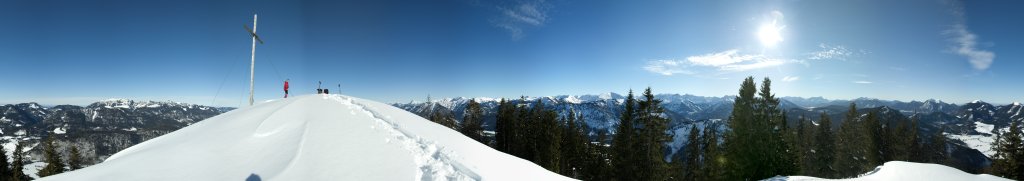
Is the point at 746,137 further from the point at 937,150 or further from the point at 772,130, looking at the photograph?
the point at 937,150

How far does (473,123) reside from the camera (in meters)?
53.9

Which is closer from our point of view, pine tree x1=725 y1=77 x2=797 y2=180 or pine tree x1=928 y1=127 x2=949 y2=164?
pine tree x1=725 y1=77 x2=797 y2=180

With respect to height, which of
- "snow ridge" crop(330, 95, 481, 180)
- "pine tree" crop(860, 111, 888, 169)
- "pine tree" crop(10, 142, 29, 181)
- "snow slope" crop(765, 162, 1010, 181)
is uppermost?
"snow ridge" crop(330, 95, 481, 180)

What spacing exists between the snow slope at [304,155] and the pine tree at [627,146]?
28602 millimetres

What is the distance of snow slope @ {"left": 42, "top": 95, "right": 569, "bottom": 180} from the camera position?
535 centimetres

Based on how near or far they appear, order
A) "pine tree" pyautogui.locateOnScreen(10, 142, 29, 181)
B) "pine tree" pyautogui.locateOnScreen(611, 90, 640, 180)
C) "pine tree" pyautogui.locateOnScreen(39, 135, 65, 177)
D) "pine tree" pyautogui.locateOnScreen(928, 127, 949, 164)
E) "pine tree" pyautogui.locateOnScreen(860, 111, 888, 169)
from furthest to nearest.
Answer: "pine tree" pyautogui.locateOnScreen(928, 127, 949, 164) < "pine tree" pyautogui.locateOnScreen(860, 111, 888, 169) < "pine tree" pyautogui.locateOnScreen(10, 142, 29, 181) < "pine tree" pyautogui.locateOnScreen(39, 135, 65, 177) < "pine tree" pyautogui.locateOnScreen(611, 90, 640, 180)

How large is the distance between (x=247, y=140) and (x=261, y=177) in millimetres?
1955

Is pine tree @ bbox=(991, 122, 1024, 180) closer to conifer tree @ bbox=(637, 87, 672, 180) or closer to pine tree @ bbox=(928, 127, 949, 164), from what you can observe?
conifer tree @ bbox=(637, 87, 672, 180)

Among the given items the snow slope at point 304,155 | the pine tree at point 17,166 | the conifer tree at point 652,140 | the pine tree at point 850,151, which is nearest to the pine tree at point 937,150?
the pine tree at point 850,151

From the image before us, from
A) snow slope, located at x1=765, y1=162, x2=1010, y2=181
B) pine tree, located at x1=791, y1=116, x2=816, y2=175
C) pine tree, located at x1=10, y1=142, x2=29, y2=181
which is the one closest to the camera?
snow slope, located at x1=765, y1=162, x2=1010, y2=181

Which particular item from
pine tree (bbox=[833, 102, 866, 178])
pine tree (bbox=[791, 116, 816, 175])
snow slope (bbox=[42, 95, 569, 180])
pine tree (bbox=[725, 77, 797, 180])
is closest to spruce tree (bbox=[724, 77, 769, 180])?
pine tree (bbox=[725, 77, 797, 180])

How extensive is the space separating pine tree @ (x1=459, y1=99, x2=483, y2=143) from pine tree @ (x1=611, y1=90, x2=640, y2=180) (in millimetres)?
19318

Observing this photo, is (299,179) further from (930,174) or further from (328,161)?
(930,174)

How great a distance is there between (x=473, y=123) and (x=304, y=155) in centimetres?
4802
